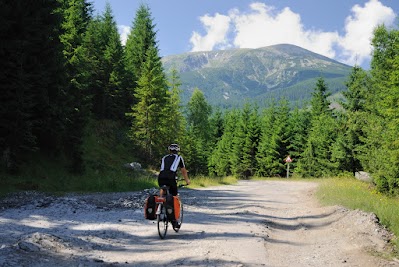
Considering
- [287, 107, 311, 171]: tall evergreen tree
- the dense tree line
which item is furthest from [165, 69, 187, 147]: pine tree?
[287, 107, 311, 171]: tall evergreen tree

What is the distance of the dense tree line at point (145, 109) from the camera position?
56.1 ft

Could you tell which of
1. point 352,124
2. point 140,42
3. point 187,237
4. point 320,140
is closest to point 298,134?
point 320,140

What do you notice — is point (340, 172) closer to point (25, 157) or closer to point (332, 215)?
point (332, 215)

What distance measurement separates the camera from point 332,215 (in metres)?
11.8

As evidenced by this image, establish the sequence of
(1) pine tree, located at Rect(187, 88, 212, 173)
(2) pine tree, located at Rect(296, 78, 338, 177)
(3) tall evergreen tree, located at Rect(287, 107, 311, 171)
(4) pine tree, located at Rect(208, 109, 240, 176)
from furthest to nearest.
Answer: (1) pine tree, located at Rect(187, 88, 212, 173), (4) pine tree, located at Rect(208, 109, 240, 176), (3) tall evergreen tree, located at Rect(287, 107, 311, 171), (2) pine tree, located at Rect(296, 78, 338, 177)

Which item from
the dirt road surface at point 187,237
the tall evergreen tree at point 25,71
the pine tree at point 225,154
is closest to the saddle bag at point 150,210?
the dirt road surface at point 187,237

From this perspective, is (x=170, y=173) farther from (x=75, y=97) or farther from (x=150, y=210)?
(x=75, y=97)

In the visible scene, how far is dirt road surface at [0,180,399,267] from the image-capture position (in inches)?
243

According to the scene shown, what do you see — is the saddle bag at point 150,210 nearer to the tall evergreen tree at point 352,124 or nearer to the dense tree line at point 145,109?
the dense tree line at point 145,109

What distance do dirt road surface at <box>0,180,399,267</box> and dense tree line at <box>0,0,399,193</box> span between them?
7120mm

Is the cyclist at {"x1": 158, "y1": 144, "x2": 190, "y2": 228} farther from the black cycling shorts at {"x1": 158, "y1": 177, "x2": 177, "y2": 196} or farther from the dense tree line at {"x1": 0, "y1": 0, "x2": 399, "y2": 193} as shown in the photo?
the dense tree line at {"x1": 0, "y1": 0, "x2": 399, "y2": 193}

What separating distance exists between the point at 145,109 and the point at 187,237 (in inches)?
1174

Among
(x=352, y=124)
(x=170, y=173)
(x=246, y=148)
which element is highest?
(x=352, y=124)

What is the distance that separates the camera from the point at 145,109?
122ft
